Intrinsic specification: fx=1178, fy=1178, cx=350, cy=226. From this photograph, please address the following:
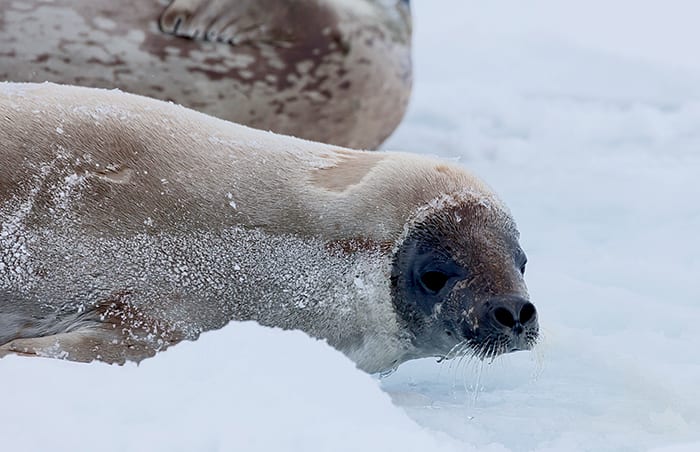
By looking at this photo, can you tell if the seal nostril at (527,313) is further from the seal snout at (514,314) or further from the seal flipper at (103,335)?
the seal flipper at (103,335)

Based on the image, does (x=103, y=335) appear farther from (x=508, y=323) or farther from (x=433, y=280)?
(x=508, y=323)

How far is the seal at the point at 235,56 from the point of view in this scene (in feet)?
12.9

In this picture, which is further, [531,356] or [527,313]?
[531,356]

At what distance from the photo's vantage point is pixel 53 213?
246 centimetres

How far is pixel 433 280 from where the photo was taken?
2.60m

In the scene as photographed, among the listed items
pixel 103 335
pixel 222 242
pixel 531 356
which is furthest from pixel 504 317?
pixel 103 335

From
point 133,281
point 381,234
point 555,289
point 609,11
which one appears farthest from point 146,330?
point 609,11

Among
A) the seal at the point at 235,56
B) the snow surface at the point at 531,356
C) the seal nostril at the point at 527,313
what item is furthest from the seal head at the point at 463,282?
the seal at the point at 235,56

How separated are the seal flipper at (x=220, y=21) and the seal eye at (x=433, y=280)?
1.80m

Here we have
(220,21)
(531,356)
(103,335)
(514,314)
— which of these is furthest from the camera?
(220,21)

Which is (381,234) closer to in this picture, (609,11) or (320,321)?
(320,321)

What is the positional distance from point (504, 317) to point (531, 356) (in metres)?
0.37

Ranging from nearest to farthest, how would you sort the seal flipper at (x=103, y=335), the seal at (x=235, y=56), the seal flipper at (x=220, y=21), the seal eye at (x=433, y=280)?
the seal flipper at (x=103, y=335) → the seal eye at (x=433, y=280) → the seal at (x=235, y=56) → the seal flipper at (x=220, y=21)

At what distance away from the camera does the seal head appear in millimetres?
2529
